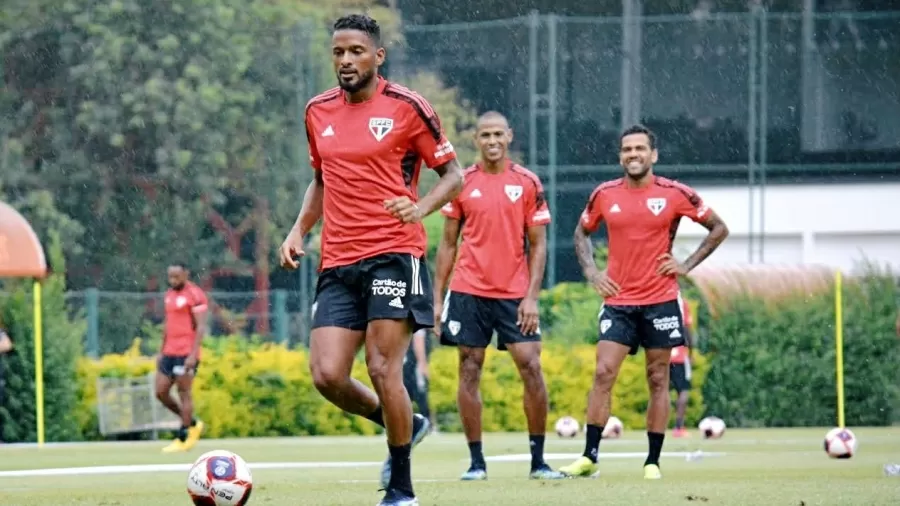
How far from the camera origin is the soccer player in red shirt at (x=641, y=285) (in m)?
13.3

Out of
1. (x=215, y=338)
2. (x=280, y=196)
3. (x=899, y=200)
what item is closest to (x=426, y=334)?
(x=215, y=338)

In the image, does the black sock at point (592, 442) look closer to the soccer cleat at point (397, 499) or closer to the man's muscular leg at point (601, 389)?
the man's muscular leg at point (601, 389)

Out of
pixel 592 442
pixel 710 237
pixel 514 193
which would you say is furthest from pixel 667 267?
pixel 592 442

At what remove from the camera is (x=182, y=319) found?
2252cm

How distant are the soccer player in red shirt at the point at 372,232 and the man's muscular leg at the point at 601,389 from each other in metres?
3.69

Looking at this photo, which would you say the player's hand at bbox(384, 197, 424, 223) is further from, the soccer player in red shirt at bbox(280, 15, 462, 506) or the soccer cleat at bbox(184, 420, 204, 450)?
the soccer cleat at bbox(184, 420, 204, 450)

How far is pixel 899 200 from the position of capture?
38.1 meters

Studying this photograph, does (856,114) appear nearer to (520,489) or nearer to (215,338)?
(215,338)

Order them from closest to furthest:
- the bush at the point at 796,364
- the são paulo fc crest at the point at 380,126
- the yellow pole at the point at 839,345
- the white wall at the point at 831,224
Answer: the são paulo fc crest at the point at 380,126
the yellow pole at the point at 839,345
the bush at the point at 796,364
the white wall at the point at 831,224

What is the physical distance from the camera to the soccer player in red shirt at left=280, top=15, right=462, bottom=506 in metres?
9.65

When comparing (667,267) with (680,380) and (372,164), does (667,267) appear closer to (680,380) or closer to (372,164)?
(372,164)

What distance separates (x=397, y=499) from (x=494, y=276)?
4276 millimetres

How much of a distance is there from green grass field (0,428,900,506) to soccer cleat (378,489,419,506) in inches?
34.5

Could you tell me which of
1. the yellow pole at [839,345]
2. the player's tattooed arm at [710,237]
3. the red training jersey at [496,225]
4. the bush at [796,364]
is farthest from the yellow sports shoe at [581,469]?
the bush at [796,364]
